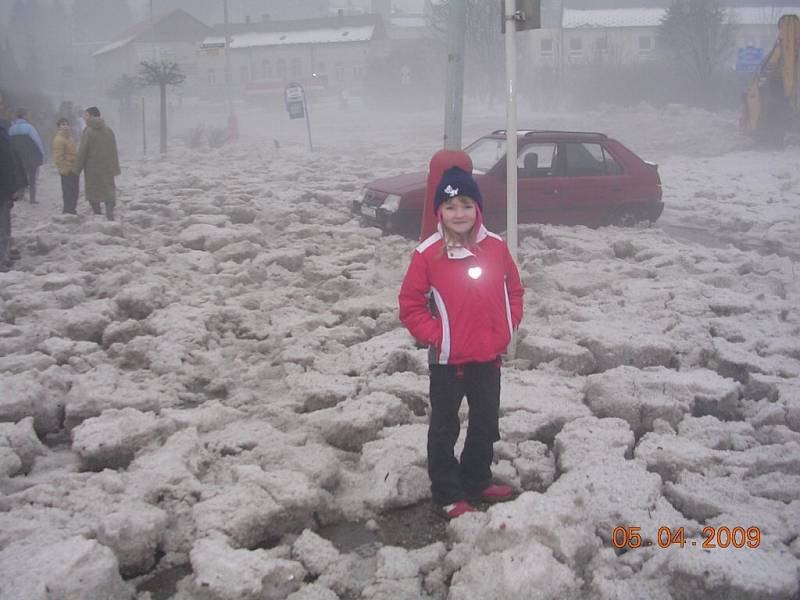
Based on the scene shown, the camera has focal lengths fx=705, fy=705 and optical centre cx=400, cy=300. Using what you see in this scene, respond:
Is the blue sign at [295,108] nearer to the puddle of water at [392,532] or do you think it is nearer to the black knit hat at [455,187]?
the black knit hat at [455,187]

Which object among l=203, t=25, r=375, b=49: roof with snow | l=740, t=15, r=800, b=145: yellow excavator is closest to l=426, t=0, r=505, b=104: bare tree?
→ l=740, t=15, r=800, b=145: yellow excavator

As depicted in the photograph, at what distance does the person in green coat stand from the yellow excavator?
17.3m

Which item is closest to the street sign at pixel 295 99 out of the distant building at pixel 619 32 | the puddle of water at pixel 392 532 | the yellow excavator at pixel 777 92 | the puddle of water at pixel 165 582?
the yellow excavator at pixel 777 92

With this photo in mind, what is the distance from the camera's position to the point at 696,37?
39.0 m

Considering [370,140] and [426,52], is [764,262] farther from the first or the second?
[426,52]

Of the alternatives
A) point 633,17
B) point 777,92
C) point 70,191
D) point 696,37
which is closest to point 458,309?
point 70,191

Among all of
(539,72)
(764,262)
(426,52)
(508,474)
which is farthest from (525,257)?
(426,52)

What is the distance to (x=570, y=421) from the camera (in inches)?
164

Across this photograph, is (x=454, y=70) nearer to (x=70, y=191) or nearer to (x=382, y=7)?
(x=70, y=191)

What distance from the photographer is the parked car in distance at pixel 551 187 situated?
893cm

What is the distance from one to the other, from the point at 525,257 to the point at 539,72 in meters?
40.5

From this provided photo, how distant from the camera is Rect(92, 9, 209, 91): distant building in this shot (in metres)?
68.7

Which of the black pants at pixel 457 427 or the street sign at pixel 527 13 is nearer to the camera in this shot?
the black pants at pixel 457 427

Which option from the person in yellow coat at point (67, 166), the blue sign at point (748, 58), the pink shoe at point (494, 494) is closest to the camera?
the pink shoe at point (494, 494)
